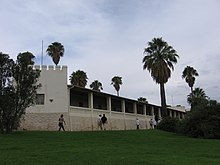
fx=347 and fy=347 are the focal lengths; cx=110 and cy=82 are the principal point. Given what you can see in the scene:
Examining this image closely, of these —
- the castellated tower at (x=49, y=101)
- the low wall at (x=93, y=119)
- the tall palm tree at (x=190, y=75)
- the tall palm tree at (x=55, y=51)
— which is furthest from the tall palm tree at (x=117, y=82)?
the castellated tower at (x=49, y=101)

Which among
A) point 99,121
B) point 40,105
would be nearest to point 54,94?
point 40,105

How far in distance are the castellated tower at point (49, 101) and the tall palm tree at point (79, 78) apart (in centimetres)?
3078

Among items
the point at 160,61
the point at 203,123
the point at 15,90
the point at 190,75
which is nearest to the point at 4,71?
the point at 15,90

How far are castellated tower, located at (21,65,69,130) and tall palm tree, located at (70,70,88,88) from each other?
101 feet

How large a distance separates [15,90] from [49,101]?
8713 millimetres

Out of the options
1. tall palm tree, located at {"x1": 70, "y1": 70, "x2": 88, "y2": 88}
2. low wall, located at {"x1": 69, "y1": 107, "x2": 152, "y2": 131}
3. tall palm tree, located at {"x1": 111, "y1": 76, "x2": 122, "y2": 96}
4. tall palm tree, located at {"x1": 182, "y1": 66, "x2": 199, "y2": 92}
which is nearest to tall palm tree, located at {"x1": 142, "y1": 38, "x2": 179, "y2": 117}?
low wall, located at {"x1": 69, "y1": 107, "x2": 152, "y2": 131}

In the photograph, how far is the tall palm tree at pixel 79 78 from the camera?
65594 mm

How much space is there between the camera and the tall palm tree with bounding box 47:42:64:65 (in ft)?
194

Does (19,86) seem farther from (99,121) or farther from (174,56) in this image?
(174,56)

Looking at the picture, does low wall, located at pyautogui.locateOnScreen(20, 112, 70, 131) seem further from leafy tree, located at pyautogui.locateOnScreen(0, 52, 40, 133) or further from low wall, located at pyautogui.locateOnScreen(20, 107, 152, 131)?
leafy tree, located at pyautogui.locateOnScreen(0, 52, 40, 133)

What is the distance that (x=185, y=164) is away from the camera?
431 inches

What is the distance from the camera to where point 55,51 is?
194ft

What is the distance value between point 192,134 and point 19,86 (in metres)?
15.4

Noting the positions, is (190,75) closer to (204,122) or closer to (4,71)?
(204,122)
